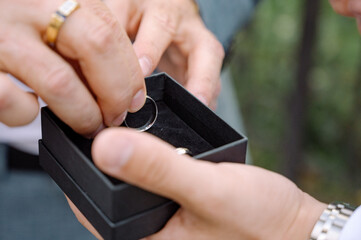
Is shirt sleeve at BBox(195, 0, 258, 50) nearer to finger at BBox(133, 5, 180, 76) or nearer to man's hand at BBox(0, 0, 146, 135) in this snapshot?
finger at BBox(133, 5, 180, 76)

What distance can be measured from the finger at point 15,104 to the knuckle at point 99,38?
129 millimetres

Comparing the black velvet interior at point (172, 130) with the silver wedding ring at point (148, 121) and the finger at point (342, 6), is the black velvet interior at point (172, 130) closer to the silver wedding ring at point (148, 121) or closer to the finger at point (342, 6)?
the silver wedding ring at point (148, 121)

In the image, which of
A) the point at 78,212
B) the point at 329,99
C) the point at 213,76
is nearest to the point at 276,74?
the point at 329,99

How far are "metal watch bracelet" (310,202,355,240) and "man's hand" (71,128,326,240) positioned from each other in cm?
2

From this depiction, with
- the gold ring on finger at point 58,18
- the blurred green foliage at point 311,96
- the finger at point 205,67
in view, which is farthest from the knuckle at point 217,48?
the blurred green foliage at point 311,96

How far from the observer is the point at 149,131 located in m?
0.95

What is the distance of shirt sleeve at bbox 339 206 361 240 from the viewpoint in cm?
86

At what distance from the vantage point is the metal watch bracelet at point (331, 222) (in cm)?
88

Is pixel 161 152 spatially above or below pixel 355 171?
above

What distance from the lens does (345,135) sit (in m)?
2.26

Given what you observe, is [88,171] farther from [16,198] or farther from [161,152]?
[16,198]

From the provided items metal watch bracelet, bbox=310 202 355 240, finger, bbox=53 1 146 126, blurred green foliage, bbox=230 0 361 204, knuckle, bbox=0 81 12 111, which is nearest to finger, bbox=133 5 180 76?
finger, bbox=53 1 146 126

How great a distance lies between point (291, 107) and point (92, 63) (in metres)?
1.34

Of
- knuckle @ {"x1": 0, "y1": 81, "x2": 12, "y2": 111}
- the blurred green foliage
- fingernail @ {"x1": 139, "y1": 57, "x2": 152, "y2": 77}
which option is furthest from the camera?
the blurred green foliage
